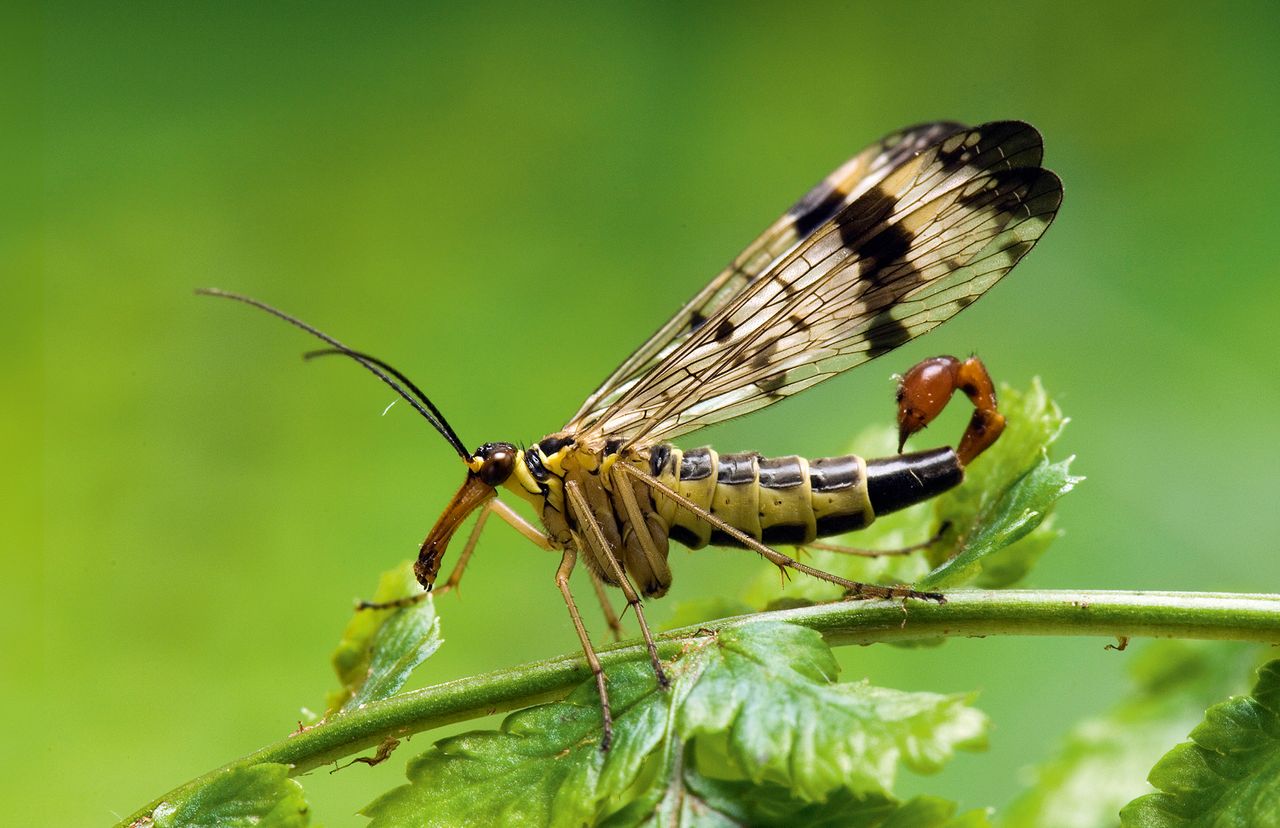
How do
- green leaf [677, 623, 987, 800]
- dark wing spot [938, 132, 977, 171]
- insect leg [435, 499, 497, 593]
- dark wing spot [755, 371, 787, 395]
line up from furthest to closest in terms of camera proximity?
insect leg [435, 499, 497, 593]
dark wing spot [755, 371, 787, 395]
dark wing spot [938, 132, 977, 171]
green leaf [677, 623, 987, 800]

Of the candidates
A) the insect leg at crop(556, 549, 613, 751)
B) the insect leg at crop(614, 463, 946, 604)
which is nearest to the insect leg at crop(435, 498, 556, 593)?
the insect leg at crop(614, 463, 946, 604)

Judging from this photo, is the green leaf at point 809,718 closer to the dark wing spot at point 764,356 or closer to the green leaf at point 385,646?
the green leaf at point 385,646

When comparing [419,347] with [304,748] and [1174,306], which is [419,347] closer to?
[1174,306]

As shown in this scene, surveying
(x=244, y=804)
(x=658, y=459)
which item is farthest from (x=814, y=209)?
(x=244, y=804)

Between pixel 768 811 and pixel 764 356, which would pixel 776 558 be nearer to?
pixel 764 356

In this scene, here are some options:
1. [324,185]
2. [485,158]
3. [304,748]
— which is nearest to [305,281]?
[324,185]

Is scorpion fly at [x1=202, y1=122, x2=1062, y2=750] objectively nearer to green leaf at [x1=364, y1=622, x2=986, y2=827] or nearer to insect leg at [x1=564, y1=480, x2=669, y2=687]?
insect leg at [x1=564, y1=480, x2=669, y2=687]
